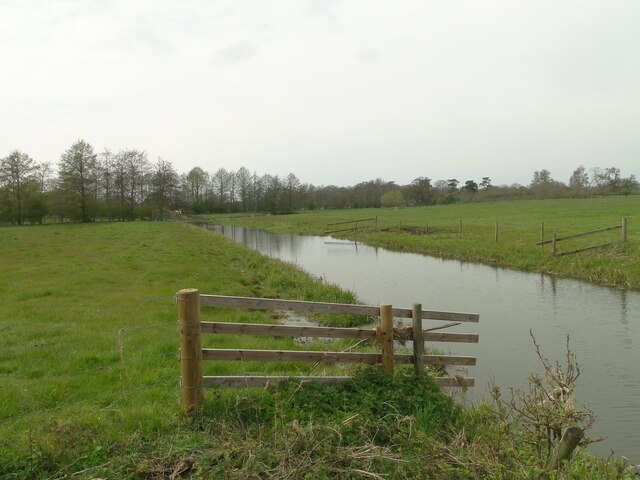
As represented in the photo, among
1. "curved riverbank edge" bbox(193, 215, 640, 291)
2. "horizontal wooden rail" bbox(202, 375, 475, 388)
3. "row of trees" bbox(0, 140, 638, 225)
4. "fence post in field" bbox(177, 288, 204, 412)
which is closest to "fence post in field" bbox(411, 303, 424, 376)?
"horizontal wooden rail" bbox(202, 375, 475, 388)

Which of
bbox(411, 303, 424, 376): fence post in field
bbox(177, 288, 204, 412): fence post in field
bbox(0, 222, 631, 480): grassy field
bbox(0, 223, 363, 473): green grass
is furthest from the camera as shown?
bbox(411, 303, 424, 376): fence post in field

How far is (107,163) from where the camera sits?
3046 inches

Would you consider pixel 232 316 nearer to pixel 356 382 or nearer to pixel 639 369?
pixel 356 382

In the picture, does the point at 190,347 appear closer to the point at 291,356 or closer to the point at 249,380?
the point at 249,380

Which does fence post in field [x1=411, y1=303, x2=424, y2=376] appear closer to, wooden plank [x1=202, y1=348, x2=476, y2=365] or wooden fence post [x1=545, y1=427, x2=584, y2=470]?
wooden plank [x1=202, y1=348, x2=476, y2=365]

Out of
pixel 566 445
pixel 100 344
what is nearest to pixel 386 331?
pixel 566 445

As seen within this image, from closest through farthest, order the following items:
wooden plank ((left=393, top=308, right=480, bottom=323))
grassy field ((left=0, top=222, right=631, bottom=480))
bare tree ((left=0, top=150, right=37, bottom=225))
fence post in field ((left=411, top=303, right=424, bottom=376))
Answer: grassy field ((left=0, top=222, right=631, bottom=480))
fence post in field ((left=411, top=303, right=424, bottom=376))
wooden plank ((left=393, top=308, right=480, bottom=323))
bare tree ((left=0, top=150, right=37, bottom=225))

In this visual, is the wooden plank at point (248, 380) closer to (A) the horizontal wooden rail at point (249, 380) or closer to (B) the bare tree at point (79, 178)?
(A) the horizontal wooden rail at point (249, 380)

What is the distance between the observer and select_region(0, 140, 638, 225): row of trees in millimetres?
63250

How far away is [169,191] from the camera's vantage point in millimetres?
84188

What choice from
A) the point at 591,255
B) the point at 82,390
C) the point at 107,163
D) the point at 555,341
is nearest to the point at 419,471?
the point at 82,390

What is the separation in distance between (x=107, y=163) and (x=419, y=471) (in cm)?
8453

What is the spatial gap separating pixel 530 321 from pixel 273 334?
10607 mm

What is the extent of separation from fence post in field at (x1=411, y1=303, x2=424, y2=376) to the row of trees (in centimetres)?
6951
